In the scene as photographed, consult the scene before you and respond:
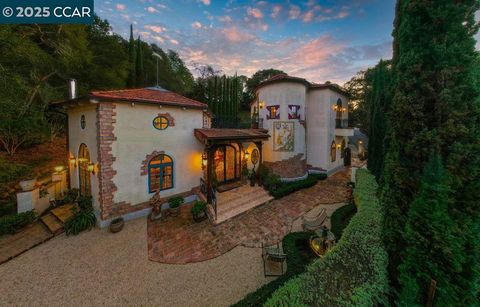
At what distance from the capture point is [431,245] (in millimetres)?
3186

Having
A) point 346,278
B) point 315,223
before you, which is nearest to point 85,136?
point 315,223

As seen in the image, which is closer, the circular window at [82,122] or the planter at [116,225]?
the planter at [116,225]

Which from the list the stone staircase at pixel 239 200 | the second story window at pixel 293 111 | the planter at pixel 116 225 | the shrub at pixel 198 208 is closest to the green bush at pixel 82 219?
the planter at pixel 116 225

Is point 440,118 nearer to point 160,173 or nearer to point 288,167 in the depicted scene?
point 160,173

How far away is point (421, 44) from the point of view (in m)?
3.59

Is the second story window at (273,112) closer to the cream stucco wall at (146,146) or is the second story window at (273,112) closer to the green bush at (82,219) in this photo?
the cream stucco wall at (146,146)

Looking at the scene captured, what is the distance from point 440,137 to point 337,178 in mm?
13814

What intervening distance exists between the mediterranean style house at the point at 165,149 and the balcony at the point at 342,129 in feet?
16.3

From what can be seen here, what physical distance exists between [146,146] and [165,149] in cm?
92

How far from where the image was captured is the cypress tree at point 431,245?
306 cm

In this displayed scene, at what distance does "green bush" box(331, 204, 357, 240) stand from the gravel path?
357cm

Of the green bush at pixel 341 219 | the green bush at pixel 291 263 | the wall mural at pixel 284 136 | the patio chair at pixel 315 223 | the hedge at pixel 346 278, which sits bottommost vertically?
the green bush at pixel 291 263

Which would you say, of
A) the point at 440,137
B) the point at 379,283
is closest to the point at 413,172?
the point at 440,137

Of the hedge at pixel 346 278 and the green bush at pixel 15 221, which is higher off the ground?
the hedge at pixel 346 278
